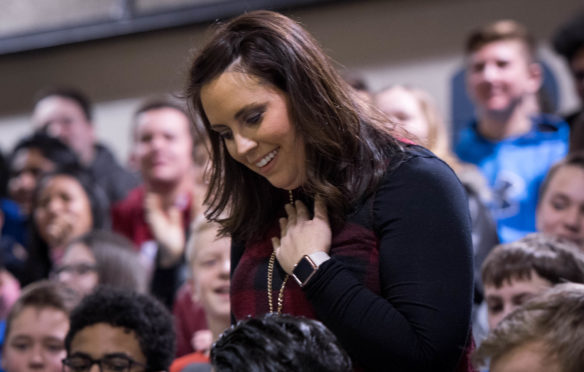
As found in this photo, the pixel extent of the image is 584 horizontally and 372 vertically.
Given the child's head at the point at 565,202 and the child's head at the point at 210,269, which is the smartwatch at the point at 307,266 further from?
the child's head at the point at 565,202

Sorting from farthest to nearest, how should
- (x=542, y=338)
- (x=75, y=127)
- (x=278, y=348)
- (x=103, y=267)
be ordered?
1. (x=75, y=127)
2. (x=103, y=267)
3. (x=542, y=338)
4. (x=278, y=348)

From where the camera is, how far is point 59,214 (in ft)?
12.7

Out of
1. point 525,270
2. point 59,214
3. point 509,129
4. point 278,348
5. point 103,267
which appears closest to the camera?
point 278,348

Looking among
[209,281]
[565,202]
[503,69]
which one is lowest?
[209,281]

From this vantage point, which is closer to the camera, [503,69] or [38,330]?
[38,330]

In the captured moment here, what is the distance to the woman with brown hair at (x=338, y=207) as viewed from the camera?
1.41 meters

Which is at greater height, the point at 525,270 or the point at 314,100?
the point at 314,100

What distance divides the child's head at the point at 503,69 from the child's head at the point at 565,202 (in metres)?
0.74

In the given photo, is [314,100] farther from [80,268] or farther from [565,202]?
[80,268]

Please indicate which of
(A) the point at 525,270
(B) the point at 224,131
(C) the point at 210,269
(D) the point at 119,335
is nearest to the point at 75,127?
(C) the point at 210,269

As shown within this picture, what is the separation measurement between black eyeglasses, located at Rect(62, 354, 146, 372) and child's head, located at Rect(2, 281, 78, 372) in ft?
1.77

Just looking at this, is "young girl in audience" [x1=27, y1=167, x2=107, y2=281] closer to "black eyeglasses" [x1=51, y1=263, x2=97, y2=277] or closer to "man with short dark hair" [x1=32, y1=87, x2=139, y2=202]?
"black eyeglasses" [x1=51, y1=263, x2=97, y2=277]

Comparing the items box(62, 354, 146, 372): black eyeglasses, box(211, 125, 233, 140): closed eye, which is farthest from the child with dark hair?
box(62, 354, 146, 372): black eyeglasses

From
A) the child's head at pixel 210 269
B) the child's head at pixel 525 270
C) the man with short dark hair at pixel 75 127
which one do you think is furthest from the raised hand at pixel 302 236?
the man with short dark hair at pixel 75 127
